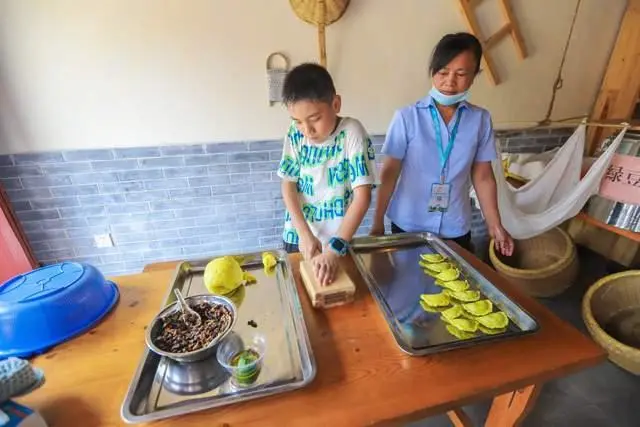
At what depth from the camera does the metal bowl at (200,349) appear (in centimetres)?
57

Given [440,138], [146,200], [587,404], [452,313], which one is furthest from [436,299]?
[146,200]

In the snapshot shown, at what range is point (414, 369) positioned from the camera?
58 centimetres

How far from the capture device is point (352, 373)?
573 mm

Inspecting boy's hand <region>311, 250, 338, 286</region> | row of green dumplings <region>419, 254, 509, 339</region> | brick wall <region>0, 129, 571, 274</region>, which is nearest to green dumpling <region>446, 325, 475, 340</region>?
row of green dumplings <region>419, 254, 509, 339</region>

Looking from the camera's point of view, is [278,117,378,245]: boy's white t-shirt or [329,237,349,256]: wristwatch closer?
[329,237,349,256]: wristwatch

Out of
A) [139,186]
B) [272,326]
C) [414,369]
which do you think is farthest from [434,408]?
[139,186]

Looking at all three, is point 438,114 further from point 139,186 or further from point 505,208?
point 139,186

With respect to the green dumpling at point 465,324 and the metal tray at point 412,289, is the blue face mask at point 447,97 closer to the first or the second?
the metal tray at point 412,289

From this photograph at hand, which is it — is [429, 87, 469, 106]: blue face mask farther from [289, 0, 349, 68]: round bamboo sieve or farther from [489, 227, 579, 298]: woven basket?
[489, 227, 579, 298]: woven basket

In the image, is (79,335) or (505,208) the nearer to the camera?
(79,335)

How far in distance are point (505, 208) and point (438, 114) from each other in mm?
1019

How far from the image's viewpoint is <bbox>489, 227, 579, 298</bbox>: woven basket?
179cm

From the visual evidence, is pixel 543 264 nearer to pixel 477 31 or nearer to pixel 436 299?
pixel 477 31

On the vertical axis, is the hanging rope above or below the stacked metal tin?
above
